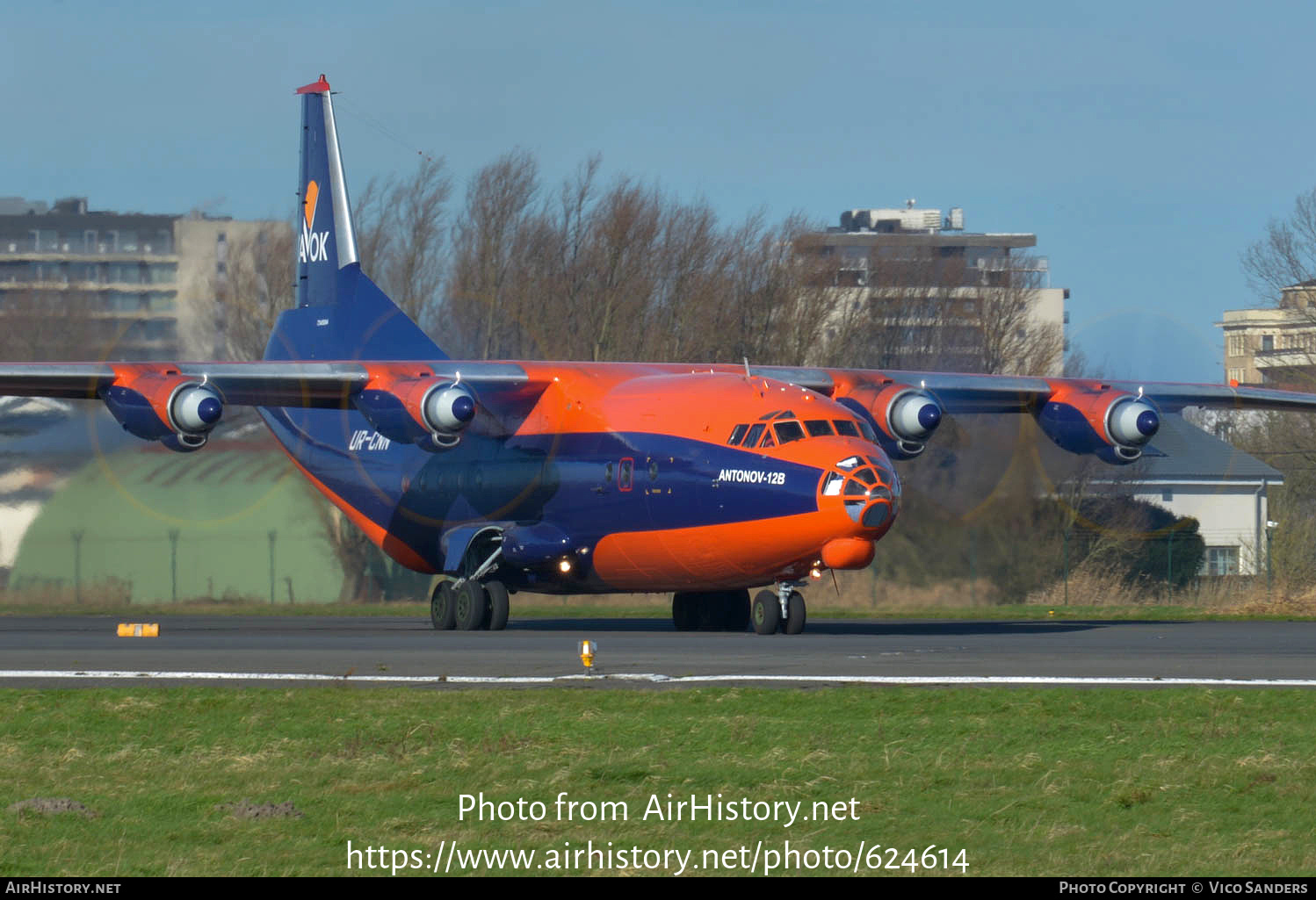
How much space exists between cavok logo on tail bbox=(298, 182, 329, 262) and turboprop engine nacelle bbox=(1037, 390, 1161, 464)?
46.5 ft

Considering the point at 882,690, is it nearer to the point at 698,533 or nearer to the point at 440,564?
the point at 698,533

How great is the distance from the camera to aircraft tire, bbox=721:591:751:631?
28344 mm

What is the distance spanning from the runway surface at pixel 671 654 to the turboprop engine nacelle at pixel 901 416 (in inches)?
116

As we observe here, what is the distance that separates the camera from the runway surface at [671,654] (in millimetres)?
17125

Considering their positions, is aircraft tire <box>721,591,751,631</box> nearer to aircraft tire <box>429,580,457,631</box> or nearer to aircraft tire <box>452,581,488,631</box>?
aircraft tire <box>452,581,488,631</box>

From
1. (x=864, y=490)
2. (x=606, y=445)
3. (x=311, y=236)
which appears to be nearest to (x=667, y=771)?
(x=864, y=490)

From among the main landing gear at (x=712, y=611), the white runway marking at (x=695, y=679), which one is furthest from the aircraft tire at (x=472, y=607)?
the white runway marking at (x=695, y=679)

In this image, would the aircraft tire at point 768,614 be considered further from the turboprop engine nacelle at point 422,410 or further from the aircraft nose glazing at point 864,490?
the turboprop engine nacelle at point 422,410

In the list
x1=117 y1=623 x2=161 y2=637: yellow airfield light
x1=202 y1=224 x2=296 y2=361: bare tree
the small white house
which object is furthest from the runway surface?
x1=202 y1=224 x2=296 y2=361: bare tree

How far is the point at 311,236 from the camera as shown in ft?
113

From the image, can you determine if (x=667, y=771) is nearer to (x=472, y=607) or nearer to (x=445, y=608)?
(x=472, y=607)

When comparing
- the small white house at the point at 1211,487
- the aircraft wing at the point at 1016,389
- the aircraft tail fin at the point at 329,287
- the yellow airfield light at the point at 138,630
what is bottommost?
the yellow airfield light at the point at 138,630

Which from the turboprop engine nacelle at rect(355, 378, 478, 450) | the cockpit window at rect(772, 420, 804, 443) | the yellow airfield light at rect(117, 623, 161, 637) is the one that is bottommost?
the yellow airfield light at rect(117, 623, 161, 637)
